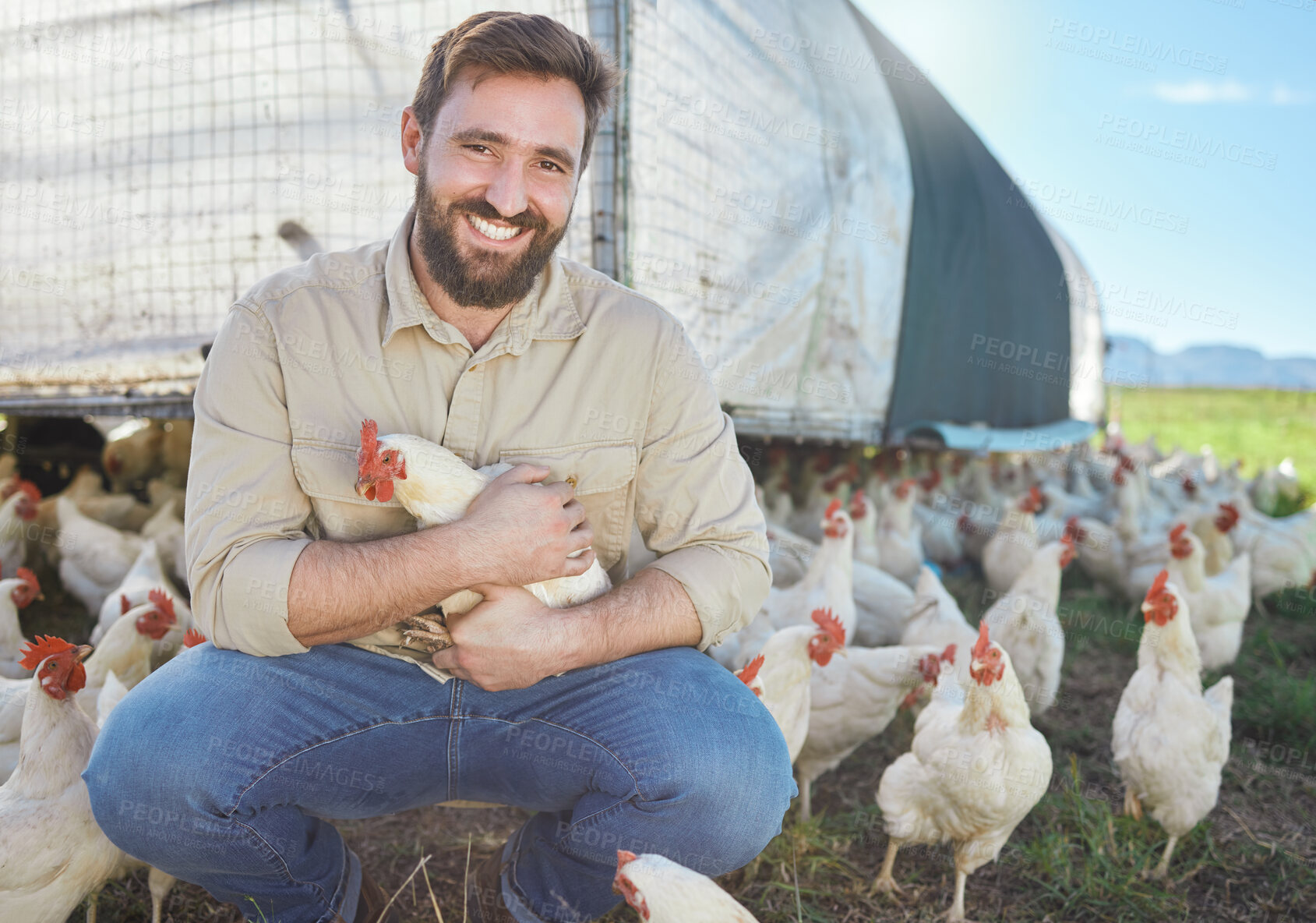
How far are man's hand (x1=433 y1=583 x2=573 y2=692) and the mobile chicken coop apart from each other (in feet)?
5.95

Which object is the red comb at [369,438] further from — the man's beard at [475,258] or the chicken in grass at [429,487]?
the man's beard at [475,258]

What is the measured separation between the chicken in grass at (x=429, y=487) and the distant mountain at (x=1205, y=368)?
845 cm

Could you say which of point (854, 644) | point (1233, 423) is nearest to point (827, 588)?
point (854, 644)

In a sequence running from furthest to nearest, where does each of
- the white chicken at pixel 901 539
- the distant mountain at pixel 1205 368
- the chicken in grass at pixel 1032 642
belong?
the distant mountain at pixel 1205 368 → the white chicken at pixel 901 539 → the chicken in grass at pixel 1032 642

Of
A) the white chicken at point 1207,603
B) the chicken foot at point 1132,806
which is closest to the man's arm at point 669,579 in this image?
the chicken foot at point 1132,806

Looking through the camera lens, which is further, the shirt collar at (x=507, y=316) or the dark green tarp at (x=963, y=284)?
the dark green tarp at (x=963, y=284)

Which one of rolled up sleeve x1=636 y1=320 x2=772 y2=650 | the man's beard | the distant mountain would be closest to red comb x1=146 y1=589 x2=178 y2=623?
the man's beard

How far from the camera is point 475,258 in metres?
1.95

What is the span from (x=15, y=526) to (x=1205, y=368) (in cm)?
9073

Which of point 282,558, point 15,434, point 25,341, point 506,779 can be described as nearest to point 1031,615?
point 506,779

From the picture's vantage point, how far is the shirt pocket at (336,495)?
6.04 feet

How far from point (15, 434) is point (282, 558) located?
6.20 metres

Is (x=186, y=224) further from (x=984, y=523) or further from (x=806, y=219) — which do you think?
(x=984, y=523)

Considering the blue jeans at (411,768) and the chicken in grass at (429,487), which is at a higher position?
the chicken in grass at (429,487)
